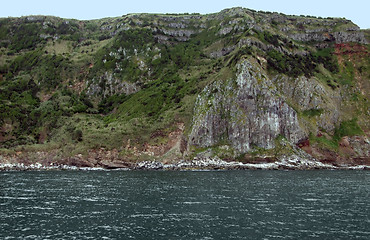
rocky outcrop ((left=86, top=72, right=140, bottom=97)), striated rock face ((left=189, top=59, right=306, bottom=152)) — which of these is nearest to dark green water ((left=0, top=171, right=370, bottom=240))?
striated rock face ((left=189, top=59, right=306, bottom=152))

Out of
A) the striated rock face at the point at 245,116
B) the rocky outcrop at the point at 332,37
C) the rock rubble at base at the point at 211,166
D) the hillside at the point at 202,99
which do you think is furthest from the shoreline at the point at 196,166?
the rocky outcrop at the point at 332,37

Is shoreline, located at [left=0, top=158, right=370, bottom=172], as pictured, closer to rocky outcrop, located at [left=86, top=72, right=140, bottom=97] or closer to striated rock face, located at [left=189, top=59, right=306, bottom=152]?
striated rock face, located at [left=189, top=59, right=306, bottom=152]

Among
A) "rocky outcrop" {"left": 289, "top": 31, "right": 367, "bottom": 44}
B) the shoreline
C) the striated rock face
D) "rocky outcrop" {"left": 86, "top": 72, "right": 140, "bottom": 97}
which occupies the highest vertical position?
"rocky outcrop" {"left": 289, "top": 31, "right": 367, "bottom": 44}

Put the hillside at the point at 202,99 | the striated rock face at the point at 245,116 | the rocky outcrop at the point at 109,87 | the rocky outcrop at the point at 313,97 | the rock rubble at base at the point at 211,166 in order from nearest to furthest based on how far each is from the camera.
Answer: the rock rubble at base at the point at 211,166 → the hillside at the point at 202,99 → the striated rock face at the point at 245,116 → the rocky outcrop at the point at 313,97 → the rocky outcrop at the point at 109,87

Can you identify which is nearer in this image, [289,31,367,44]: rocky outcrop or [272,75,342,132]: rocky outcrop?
[272,75,342,132]: rocky outcrop

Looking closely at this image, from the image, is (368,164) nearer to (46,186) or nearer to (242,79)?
(242,79)

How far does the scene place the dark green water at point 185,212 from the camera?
3244cm

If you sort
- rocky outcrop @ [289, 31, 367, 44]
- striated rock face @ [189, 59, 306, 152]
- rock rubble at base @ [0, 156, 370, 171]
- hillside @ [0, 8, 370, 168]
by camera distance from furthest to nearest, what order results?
rocky outcrop @ [289, 31, 367, 44] < striated rock face @ [189, 59, 306, 152] < hillside @ [0, 8, 370, 168] < rock rubble at base @ [0, 156, 370, 171]

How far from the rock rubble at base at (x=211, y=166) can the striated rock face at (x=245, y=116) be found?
341 inches

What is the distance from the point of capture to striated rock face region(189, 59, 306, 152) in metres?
122

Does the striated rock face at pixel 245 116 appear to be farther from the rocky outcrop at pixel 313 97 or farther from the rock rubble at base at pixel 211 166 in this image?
the rocky outcrop at pixel 313 97

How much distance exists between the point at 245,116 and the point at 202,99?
20749mm

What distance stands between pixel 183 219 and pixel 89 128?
10443 centimetres

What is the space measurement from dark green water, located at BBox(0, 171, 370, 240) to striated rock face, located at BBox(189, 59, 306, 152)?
188ft
